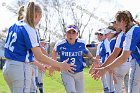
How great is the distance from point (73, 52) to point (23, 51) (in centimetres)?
334

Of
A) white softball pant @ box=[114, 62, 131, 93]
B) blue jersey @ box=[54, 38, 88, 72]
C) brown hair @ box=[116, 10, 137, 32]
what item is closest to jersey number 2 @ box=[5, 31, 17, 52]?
brown hair @ box=[116, 10, 137, 32]

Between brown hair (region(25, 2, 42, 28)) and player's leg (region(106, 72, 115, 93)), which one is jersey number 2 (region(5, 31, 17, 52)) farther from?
player's leg (region(106, 72, 115, 93))

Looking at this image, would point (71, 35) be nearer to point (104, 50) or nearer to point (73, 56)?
point (73, 56)

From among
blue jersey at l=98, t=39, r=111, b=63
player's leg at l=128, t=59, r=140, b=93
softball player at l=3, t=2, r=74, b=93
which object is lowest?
player's leg at l=128, t=59, r=140, b=93

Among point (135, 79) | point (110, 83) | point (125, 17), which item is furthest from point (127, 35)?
point (110, 83)

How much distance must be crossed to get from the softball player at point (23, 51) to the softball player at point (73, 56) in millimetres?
2966

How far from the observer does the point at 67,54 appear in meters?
9.80

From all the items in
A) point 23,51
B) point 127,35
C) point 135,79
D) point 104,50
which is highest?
point 104,50

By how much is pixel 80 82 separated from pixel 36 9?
3.49 meters

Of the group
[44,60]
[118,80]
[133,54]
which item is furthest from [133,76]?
[118,80]

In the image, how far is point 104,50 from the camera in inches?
463

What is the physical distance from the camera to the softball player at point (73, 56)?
31.6 feet

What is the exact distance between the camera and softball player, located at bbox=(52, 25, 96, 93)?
962 cm

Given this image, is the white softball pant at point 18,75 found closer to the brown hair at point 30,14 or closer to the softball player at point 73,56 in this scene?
the brown hair at point 30,14
